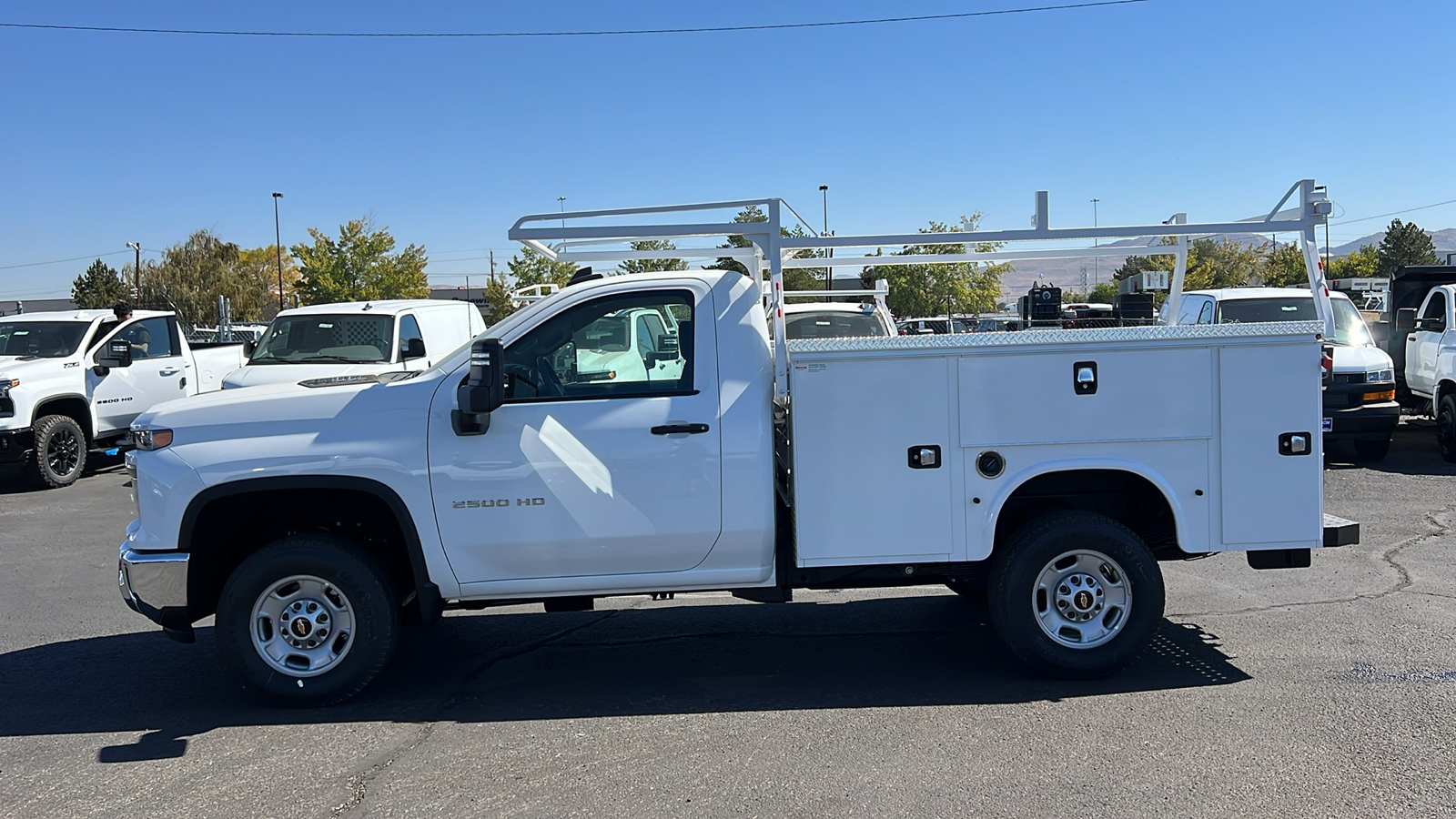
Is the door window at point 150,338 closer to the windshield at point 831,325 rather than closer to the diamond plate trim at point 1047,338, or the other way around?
the windshield at point 831,325

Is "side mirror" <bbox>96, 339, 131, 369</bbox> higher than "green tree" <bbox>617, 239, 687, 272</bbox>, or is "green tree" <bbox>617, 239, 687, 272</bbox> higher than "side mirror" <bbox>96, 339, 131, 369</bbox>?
"green tree" <bbox>617, 239, 687, 272</bbox>

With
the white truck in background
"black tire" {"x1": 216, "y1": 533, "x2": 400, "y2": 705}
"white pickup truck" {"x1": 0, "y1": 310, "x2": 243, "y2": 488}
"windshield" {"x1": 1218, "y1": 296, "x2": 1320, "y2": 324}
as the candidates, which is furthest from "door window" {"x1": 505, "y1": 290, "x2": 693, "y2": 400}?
"white pickup truck" {"x1": 0, "y1": 310, "x2": 243, "y2": 488}

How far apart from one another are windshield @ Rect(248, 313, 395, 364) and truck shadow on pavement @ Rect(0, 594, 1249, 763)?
5838mm

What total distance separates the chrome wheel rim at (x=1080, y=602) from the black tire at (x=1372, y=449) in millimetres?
9213

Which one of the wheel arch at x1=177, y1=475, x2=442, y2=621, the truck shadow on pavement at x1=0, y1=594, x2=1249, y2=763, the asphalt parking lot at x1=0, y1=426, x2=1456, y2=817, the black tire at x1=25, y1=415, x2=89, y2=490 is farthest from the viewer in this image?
the black tire at x1=25, y1=415, x2=89, y2=490

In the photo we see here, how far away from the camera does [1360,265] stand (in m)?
67.9

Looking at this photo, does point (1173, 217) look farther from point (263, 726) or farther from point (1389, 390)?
point (1389, 390)

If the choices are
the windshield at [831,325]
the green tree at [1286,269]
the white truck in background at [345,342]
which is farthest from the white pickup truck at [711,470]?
the green tree at [1286,269]

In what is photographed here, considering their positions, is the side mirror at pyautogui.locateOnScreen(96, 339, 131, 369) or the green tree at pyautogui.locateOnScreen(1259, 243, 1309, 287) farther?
the green tree at pyautogui.locateOnScreen(1259, 243, 1309, 287)

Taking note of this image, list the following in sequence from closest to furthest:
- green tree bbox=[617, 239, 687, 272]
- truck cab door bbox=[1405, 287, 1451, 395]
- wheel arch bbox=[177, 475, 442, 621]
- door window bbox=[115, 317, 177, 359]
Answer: wheel arch bbox=[177, 475, 442, 621] → green tree bbox=[617, 239, 687, 272] → truck cab door bbox=[1405, 287, 1451, 395] → door window bbox=[115, 317, 177, 359]

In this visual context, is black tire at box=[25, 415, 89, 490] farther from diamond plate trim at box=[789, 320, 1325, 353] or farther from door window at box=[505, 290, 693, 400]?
diamond plate trim at box=[789, 320, 1325, 353]

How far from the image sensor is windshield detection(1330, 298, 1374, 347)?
13016 millimetres

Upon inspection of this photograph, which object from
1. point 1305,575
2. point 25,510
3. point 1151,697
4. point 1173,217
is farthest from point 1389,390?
point 25,510

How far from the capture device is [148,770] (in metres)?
4.65
